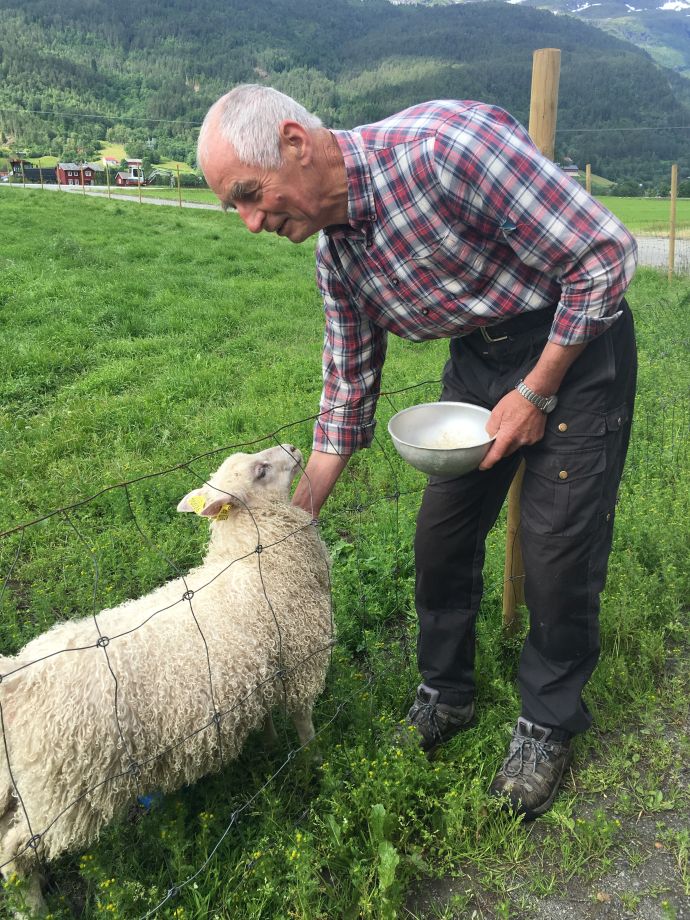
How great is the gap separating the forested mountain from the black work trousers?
7087cm

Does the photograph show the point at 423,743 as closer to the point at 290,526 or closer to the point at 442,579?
the point at 442,579

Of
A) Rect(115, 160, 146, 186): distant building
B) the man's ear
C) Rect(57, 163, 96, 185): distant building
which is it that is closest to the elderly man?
the man's ear

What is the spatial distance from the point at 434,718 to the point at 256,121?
2.40 m

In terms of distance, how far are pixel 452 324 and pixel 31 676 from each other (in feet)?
5.96

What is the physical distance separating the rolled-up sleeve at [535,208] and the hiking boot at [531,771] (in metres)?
1.62

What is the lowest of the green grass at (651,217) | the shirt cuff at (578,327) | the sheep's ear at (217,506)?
the green grass at (651,217)

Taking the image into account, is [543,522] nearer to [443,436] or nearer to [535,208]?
[443,436]

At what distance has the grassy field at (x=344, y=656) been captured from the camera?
2.44 m

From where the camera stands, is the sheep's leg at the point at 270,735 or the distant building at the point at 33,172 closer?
the sheep's leg at the point at 270,735

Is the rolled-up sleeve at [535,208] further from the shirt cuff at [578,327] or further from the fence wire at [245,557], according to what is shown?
the fence wire at [245,557]

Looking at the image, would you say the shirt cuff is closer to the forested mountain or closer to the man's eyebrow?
the man's eyebrow

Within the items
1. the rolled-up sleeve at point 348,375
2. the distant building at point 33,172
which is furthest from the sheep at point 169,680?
the distant building at point 33,172

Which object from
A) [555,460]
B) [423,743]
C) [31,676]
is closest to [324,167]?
[555,460]

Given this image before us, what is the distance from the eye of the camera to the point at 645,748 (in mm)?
2979
